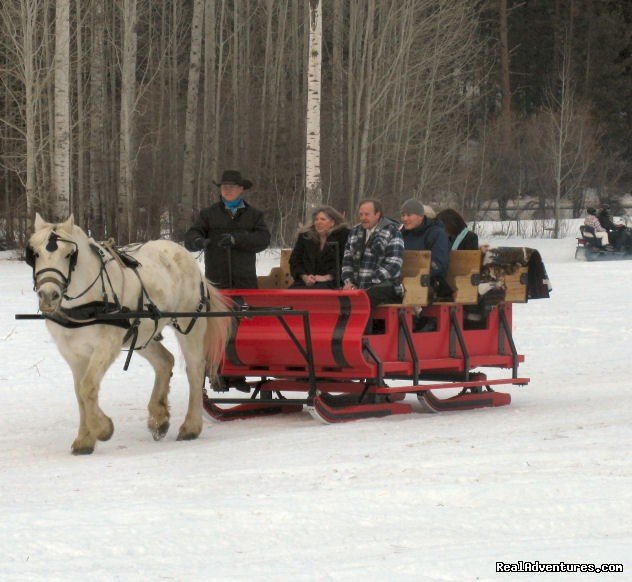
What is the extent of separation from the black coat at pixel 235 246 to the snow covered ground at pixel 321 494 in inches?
43.7

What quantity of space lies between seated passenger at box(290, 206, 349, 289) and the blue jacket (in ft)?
1.78

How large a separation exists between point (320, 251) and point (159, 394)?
179 cm

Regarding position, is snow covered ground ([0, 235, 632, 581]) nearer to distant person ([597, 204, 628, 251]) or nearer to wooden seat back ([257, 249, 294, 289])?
wooden seat back ([257, 249, 294, 289])

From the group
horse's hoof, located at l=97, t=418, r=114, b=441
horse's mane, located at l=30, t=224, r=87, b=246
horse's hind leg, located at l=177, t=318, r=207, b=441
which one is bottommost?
horse's hoof, located at l=97, t=418, r=114, b=441

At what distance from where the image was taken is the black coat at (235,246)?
379 inches

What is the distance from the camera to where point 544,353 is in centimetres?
1329

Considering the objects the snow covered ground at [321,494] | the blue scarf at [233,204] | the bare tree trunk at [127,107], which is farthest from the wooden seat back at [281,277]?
the bare tree trunk at [127,107]

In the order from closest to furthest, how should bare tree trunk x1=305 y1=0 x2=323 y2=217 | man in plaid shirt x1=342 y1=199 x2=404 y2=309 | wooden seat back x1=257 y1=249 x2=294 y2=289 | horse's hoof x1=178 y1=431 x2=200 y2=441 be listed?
horse's hoof x1=178 y1=431 x2=200 y2=441 < man in plaid shirt x1=342 y1=199 x2=404 y2=309 < wooden seat back x1=257 y1=249 x2=294 y2=289 < bare tree trunk x1=305 y1=0 x2=323 y2=217

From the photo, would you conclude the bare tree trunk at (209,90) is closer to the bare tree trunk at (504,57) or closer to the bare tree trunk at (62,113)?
the bare tree trunk at (62,113)

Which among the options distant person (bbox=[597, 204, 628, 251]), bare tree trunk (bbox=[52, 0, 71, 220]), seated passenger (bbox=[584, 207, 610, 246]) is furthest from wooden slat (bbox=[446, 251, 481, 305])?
distant person (bbox=[597, 204, 628, 251])

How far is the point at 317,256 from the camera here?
9.70m

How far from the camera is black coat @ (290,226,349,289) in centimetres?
965

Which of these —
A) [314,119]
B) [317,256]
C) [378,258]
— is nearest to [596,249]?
[314,119]

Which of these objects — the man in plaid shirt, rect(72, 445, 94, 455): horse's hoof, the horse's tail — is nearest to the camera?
rect(72, 445, 94, 455): horse's hoof
